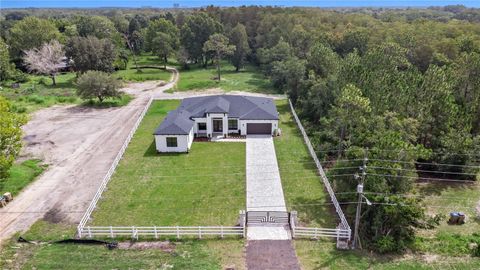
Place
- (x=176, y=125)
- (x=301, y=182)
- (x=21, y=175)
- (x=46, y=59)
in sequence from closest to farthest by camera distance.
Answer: (x=301, y=182) < (x=21, y=175) < (x=176, y=125) < (x=46, y=59)

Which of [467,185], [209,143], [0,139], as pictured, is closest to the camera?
[0,139]

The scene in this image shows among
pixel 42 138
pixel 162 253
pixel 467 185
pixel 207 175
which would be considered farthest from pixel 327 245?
pixel 42 138

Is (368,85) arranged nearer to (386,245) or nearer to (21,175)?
(386,245)

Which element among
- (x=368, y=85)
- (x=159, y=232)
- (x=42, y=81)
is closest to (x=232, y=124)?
(x=368, y=85)

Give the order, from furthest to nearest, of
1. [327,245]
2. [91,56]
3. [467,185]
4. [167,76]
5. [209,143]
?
[167,76], [91,56], [209,143], [467,185], [327,245]

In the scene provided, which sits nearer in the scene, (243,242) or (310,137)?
(243,242)

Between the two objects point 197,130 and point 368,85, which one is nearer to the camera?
point 368,85

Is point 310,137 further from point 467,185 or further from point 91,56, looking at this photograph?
point 91,56
